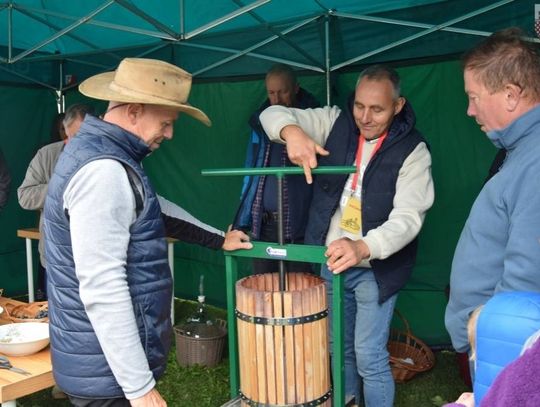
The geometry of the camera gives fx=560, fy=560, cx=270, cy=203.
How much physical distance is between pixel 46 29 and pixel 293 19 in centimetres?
255

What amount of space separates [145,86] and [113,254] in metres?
0.51

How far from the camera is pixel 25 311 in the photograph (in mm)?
2475

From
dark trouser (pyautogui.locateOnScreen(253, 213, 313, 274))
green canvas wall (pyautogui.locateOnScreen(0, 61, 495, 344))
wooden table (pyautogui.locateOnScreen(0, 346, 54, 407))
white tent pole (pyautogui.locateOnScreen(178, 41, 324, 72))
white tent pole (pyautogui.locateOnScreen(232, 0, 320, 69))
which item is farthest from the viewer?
white tent pole (pyautogui.locateOnScreen(178, 41, 324, 72))

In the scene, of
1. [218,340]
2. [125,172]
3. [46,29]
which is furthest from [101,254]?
[46,29]

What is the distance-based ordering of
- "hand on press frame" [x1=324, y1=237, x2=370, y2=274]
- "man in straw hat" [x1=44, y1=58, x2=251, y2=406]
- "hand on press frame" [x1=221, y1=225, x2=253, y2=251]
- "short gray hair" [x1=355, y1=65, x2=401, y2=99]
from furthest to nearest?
"short gray hair" [x1=355, y1=65, x2=401, y2=99]
"hand on press frame" [x1=221, y1=225, x2=253, y2=251]
"hand on press frame" [x1=324, y1=237, x2=370, y2=274]
"man in straw hat" [x1=44, y1=58, x2=251, y2=406]

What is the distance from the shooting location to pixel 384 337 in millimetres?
2490

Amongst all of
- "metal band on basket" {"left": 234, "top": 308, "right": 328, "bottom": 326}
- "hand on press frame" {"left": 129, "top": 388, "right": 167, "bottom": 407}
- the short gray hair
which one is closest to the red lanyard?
the short gray hair

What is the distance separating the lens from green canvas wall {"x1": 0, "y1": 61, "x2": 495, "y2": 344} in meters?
4.02

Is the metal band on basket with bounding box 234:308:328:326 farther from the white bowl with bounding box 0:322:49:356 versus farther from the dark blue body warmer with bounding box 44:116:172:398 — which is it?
the white bowl with bounding box 0:322:49:356

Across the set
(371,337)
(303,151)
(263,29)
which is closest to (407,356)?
(371,337)

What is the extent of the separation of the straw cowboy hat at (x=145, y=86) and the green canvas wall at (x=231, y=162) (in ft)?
8.91

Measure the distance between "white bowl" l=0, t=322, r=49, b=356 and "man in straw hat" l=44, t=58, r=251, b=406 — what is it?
0.37 m

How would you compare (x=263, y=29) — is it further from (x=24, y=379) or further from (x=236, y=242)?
(x=24, y=379)

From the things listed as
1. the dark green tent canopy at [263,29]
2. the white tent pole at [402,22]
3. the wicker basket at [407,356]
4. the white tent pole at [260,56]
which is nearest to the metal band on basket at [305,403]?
the wicker basket at [407,356]
